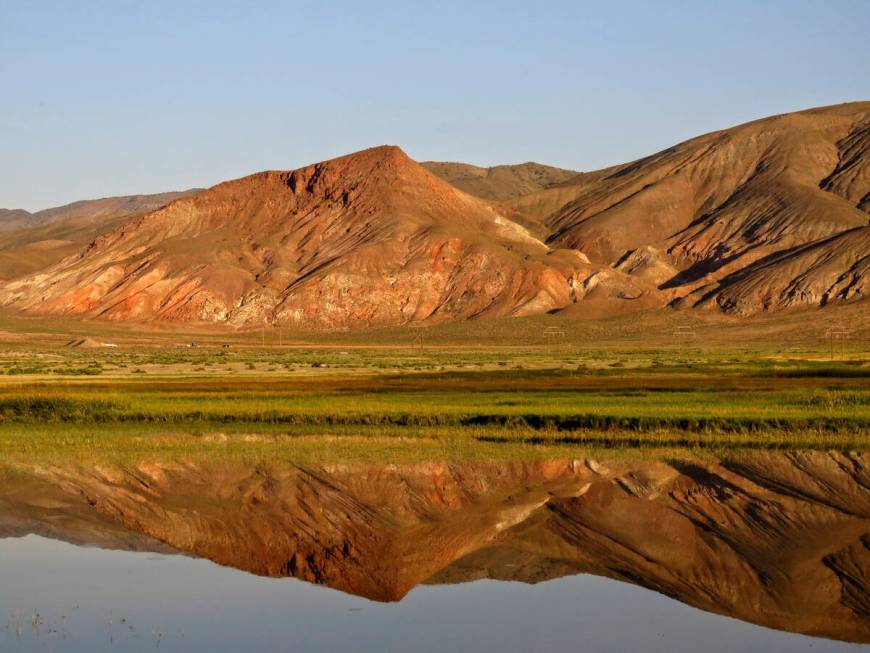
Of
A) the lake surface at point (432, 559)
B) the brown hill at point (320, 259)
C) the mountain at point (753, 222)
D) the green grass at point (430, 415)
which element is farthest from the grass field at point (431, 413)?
the brown hill at point (320, 259)

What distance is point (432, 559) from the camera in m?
17.3

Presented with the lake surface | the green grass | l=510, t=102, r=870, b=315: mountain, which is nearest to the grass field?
the green grass

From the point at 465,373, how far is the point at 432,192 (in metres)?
117

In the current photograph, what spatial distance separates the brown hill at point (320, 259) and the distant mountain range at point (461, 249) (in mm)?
288

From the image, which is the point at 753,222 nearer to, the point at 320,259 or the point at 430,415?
the point at 320,259

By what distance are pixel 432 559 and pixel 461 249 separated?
145 metres

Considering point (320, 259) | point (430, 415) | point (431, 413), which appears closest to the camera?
point (430, 415)

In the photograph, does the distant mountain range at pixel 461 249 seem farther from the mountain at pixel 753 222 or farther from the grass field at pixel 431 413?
the grass field at pixel 431 413

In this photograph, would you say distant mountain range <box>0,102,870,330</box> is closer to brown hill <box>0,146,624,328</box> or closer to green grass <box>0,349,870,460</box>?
brown hill <box>0,146,624,328</box>

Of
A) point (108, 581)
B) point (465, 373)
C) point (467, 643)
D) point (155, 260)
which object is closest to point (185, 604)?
point (108, 581)

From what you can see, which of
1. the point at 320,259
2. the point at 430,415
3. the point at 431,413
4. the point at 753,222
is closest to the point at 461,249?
the point at 320,259

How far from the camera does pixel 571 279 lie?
157250mm

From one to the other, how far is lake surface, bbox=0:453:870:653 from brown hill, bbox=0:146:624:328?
12492 centimetres

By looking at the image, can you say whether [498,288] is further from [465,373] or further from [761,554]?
[761,554]
